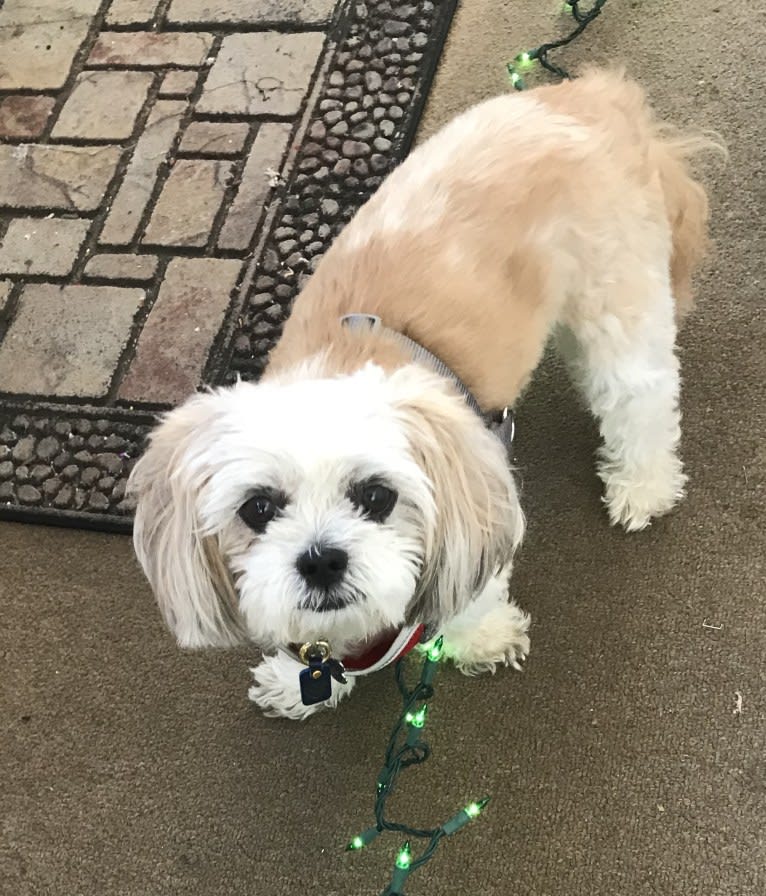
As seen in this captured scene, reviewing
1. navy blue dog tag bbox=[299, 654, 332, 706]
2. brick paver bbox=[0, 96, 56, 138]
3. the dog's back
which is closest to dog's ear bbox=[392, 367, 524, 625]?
navy blue dog tag bbox=[299, 654, 332, 706]

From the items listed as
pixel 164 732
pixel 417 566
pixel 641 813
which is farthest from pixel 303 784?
pixel 417 566

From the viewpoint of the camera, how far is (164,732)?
1.85 meters

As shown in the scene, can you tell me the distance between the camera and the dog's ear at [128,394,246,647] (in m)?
1.19

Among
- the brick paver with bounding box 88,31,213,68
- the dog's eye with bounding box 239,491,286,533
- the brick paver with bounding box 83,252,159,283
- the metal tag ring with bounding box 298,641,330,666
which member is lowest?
the brick paver with bounding box 83,252,159,283

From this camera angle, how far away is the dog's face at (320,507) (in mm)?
1125

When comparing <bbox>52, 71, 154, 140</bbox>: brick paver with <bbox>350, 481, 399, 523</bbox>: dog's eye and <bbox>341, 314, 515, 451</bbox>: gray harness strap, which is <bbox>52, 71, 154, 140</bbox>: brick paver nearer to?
<bbox>341, 314, 515, 451</bbox>: gray harness strap

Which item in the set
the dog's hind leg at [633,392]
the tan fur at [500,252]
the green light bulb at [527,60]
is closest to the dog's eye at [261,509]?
the tan fur at [500,252]

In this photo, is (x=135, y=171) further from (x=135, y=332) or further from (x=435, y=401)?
(x=435, y=401)

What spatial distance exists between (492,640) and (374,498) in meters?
0.72

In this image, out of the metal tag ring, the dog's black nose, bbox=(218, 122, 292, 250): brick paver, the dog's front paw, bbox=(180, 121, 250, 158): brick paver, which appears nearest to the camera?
the dog's black nose

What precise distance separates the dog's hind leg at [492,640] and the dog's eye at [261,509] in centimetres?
58

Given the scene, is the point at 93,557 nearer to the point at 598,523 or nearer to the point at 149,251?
the point at 149,251

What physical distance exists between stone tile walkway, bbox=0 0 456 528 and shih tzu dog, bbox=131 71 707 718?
31.7 inches

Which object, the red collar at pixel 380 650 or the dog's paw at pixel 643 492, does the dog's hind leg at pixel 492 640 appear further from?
the dog's paw at pixel 643 492
